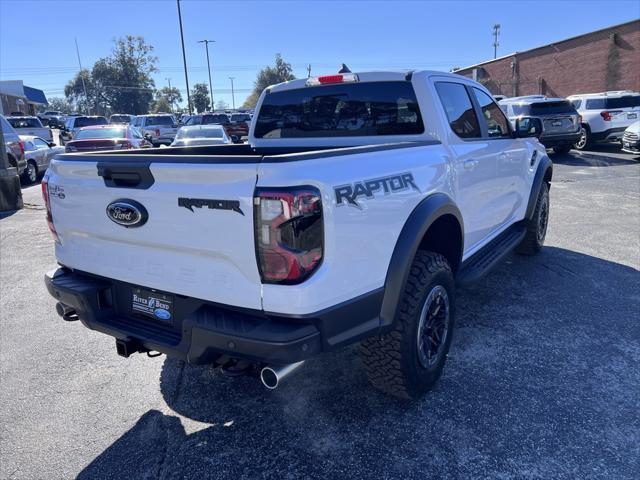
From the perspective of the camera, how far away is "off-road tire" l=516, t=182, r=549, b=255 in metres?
5.70

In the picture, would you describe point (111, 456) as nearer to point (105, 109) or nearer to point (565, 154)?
point (565, 154)

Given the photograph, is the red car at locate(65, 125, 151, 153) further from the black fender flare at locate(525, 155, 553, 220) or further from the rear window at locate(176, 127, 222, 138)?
the black fender flare at locate(525, 155, 553, 220)

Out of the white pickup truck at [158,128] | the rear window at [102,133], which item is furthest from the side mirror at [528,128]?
the white pickup truck at [158,128]

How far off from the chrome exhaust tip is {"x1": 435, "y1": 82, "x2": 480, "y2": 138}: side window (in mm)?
2253

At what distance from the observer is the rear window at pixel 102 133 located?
13984mm

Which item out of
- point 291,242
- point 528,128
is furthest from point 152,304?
point 528,128

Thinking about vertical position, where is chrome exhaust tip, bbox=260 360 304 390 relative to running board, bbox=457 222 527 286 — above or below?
above

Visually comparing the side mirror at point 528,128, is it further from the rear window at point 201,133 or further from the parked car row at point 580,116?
the rear window at point 201,133

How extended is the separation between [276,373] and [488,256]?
2646 mm

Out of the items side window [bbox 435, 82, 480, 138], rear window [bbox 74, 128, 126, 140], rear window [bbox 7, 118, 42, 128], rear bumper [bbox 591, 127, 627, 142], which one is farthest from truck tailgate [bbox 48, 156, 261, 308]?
rear window [bbox 7, 118, 42, 128]

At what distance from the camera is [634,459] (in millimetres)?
2543

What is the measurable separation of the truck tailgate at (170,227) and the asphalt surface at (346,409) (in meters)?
0.92

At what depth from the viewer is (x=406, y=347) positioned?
9.16 ft

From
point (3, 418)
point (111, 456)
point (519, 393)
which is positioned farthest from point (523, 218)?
point (3, 418)
